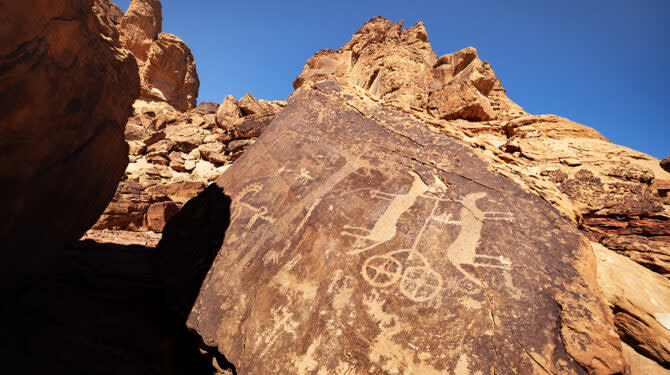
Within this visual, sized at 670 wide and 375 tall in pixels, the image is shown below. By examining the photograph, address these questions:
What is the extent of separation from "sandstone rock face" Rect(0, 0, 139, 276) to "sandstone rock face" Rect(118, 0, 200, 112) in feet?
57.3

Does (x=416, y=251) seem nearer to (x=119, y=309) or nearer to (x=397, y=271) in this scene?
(x=397, y=271)

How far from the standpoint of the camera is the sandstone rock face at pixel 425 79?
568cm

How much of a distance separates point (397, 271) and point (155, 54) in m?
21.0

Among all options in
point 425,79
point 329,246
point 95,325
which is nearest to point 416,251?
point 329,246

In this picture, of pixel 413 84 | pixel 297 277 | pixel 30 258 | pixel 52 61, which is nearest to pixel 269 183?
pixel 297 277

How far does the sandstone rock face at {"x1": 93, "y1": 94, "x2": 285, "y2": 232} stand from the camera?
223 inches

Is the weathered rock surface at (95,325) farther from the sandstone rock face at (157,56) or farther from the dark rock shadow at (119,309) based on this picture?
the sandstone rock face at (157,56)

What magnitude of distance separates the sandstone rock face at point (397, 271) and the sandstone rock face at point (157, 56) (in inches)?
742

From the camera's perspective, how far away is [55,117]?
1904mm

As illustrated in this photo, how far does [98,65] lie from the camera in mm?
2299

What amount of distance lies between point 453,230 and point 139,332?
7.86 ft

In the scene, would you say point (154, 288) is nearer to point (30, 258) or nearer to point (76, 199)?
point (30, 258)

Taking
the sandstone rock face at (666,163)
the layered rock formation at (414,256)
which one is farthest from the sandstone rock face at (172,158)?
the sandstone rock face at (666,163)

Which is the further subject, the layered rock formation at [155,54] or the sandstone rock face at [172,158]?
the layered rock formation at [155,54]
